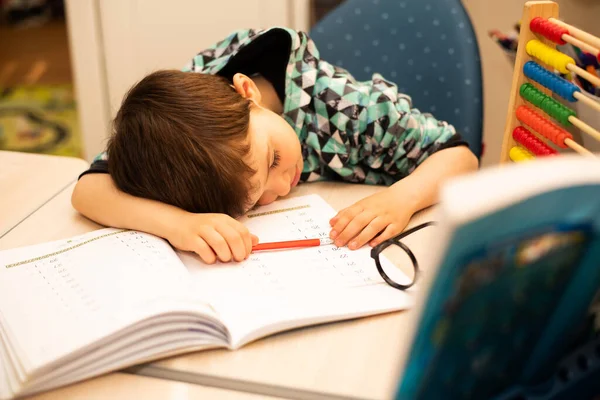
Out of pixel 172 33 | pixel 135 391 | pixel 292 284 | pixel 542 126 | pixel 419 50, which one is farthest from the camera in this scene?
pixel 172 33

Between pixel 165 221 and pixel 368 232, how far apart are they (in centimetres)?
27

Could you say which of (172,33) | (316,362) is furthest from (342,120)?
Answer: (172,33)

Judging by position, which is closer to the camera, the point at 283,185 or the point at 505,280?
the point at 505,280

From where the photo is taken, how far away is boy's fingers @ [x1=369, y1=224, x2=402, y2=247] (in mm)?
850

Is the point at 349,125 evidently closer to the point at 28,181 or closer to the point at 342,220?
the point at 342,220

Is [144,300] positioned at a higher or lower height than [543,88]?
lower

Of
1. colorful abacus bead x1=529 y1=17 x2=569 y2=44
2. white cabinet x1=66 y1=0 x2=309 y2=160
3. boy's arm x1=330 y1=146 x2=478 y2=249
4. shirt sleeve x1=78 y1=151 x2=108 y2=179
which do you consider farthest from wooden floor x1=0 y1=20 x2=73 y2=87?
colorful abacus bead x1=529 y1=17 x2=569 y2=44

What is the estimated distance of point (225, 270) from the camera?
0.78 metres

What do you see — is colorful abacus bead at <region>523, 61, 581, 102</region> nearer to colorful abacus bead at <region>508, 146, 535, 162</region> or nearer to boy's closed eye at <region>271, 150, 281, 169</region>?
colorful abacus bead at <region>508, 146, 535, 162</region>

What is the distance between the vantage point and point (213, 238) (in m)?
0.80

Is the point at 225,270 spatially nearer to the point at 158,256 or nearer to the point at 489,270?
the point at 158,256

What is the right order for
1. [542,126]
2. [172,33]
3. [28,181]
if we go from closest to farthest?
1. [542,126]
2. [28,181]
3. [172,33]

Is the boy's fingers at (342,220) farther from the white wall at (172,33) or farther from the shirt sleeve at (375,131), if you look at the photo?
the white wall at (172,33)

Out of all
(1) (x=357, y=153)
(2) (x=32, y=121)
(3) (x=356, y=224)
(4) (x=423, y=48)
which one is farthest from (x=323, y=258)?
(2) (x=32, y=121)
